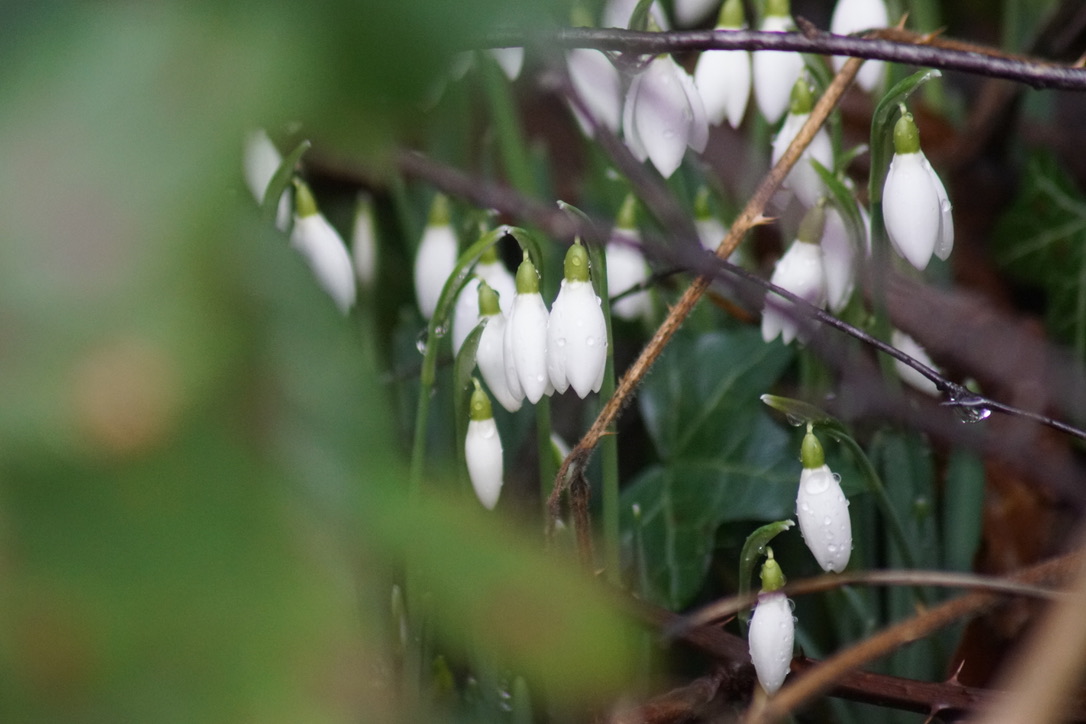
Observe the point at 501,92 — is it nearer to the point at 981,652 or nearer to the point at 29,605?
the point at 981,652

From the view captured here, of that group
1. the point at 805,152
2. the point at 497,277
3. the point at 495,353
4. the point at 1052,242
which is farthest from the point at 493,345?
the point at 1052,242

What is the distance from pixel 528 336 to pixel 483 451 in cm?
12

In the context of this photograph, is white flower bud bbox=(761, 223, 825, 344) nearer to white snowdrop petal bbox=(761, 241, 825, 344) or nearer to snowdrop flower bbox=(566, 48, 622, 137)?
white snowdrop petal bbox=(761, 241, 825, 344)

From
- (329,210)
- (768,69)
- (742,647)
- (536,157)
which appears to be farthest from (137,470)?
(329,210)

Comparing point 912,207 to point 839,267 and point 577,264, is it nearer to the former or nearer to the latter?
point 839,267

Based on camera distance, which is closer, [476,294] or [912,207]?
[912,207]

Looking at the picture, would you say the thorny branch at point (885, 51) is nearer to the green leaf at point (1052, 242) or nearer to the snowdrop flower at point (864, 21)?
the snowdrop flower at point (864, 21)

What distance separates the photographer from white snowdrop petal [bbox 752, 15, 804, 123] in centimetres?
105

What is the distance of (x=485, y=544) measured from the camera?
0.63ft

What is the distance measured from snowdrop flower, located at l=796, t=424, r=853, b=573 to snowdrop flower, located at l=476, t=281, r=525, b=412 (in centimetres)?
23

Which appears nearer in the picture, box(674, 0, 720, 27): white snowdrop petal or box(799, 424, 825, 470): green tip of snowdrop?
box(799, 424, 825, 470): green tip of snowdrop

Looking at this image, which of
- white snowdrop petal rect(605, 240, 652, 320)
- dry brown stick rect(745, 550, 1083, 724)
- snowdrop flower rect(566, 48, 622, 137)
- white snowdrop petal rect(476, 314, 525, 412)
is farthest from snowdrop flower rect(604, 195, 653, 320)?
dry brown stick rect(745, 550, 1083, 724)

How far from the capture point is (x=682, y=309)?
0.82m

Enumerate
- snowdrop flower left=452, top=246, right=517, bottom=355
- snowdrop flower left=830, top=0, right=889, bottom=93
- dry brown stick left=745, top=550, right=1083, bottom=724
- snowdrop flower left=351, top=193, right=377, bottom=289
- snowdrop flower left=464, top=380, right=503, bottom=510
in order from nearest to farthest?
dry brown stick left=745, top=550, right=1083, bottom=724
snowdrop flower left=464, top=380, right=503, bottom=510
snowdrop flower left=452, top=246, right=517, bottom=355
snowdrop flower left=830, top=0, right=889, bottom=93
snowdrop flower left=351, top=193, right=377, bottom=289
